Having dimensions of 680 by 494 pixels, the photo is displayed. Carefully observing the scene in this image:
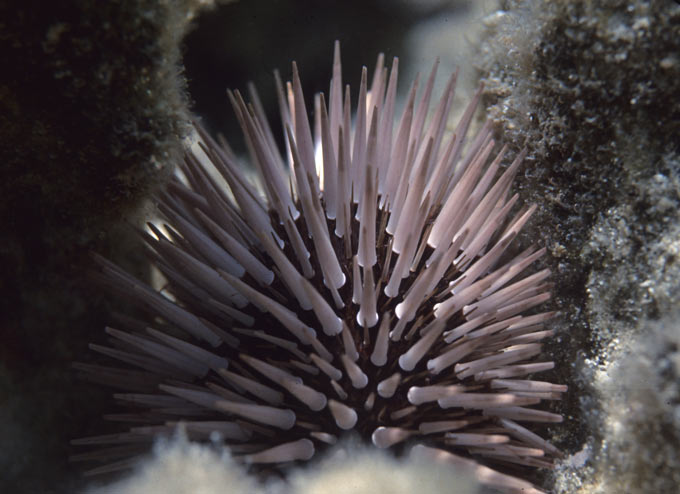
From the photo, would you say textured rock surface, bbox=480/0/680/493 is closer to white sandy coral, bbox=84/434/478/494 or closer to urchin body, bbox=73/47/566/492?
urchin body, bbox=73/47/566/492

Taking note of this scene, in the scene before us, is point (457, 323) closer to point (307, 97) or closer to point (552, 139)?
point (552, 139)

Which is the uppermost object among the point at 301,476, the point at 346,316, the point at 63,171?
the point at 63,171

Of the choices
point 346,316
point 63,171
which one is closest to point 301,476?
point 346,316

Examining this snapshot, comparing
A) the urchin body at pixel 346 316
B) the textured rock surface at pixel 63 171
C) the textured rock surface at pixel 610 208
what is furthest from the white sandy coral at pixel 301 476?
the textured rock surface at pixel 63 171

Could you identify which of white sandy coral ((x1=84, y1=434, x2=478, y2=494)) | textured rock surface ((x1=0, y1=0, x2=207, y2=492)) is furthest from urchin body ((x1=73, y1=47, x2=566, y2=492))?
textured rock surface ((x1=0, y1=0, x2=207, y2=492))

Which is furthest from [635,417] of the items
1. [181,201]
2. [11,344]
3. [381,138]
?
[11,344]

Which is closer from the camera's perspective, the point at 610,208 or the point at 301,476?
the point at 301,476

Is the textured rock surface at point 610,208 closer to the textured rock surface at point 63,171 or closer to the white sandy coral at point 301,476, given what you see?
the white sandy coral at point 301,476

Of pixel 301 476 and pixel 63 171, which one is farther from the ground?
pixel 63 171

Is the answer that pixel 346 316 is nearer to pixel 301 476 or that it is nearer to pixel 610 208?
pixel 301 476

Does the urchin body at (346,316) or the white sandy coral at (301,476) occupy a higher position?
the urchin body at (346,316)
